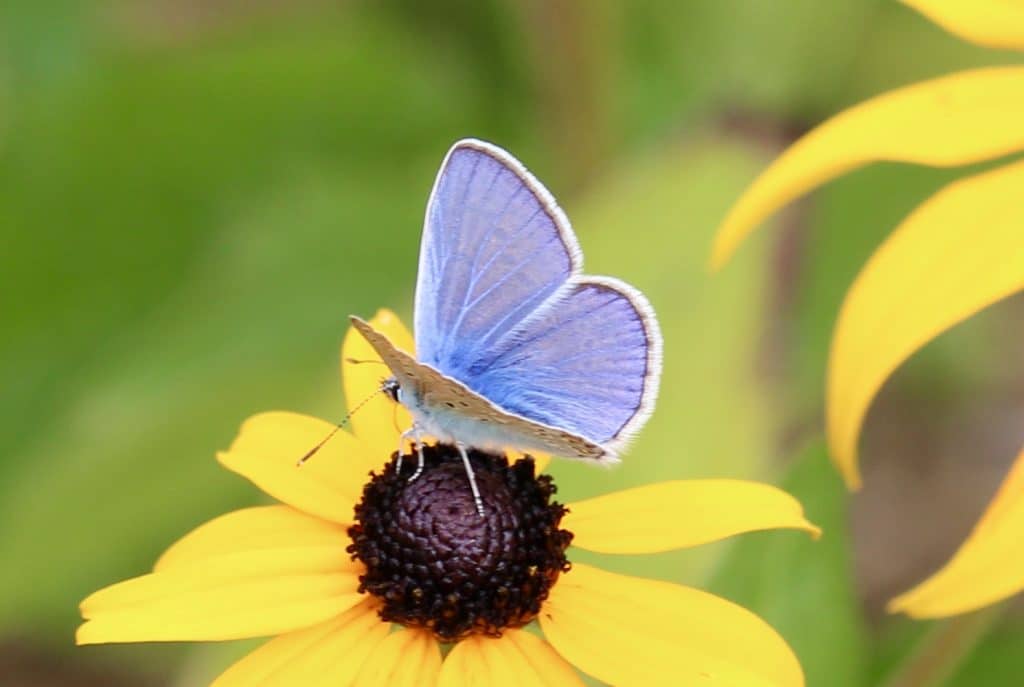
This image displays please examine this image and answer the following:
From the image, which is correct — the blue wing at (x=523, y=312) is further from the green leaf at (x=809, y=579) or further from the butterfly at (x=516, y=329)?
the green leaf at (x=809, y=579)

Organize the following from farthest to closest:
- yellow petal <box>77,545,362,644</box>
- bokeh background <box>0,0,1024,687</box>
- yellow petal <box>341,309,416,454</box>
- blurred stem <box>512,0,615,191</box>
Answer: blurred stem <box>512,0,615,191</box>
bokeh background <box>0,0,1024,687</box>
yellow petal <box>341,309,416,454</box>
yellow petal <box>77,545,362,644</box>

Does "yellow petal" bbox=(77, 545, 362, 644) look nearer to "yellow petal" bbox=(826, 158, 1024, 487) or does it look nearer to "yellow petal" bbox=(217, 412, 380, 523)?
"yellow petal" bbox=(217, 412, 380, 523)

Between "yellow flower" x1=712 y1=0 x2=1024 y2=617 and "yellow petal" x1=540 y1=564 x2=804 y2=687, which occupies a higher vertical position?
"yellow flower" x1=712 y1=0 x2=1024 y2=617

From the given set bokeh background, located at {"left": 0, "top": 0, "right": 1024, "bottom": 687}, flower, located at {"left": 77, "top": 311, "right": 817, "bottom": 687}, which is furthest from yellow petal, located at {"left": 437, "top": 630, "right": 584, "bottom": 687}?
bokeh background, located at {"left": 0, "top": 0, "right": 1024, "bottom": 687}

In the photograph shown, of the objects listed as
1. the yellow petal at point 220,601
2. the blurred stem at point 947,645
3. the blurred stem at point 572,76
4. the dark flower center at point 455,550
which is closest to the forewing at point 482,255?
the dark flower center at point 455,550

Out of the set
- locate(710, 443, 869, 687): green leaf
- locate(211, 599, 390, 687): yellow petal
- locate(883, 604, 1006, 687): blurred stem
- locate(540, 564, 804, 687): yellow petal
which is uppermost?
locate(211, 599, 390, 687): yellow petal

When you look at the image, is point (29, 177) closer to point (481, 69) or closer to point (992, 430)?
point (481, 69)

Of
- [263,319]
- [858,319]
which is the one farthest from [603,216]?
[858,319]
